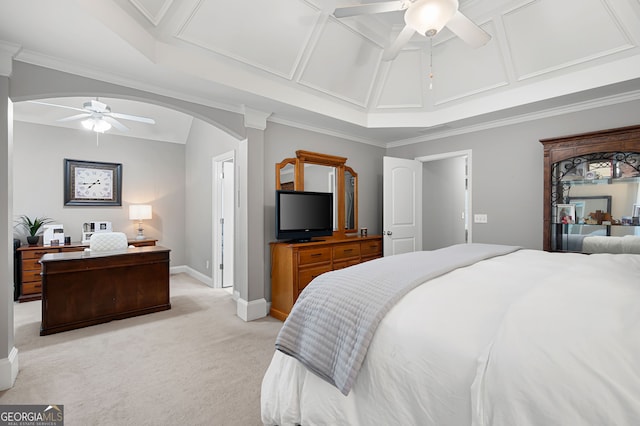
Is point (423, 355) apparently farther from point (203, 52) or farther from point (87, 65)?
point (87, 65)

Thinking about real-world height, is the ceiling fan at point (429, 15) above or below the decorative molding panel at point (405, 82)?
below

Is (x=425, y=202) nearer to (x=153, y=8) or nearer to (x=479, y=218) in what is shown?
(x=479, y=218)

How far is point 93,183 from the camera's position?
5082 mm

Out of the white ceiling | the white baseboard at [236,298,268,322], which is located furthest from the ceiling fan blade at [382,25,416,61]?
the white baseboard at [236,298,268,322]

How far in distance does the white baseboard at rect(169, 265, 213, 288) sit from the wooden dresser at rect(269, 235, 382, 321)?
193 centimetres

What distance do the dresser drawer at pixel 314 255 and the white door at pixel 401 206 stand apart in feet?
3.49

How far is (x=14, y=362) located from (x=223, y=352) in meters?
1.45

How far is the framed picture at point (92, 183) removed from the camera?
16.0 ft

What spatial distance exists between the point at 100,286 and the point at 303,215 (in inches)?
93.3

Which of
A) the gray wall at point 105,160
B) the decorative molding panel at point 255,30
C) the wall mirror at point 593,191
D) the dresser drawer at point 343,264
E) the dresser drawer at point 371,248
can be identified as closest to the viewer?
the decorative molding panel at point 255,30

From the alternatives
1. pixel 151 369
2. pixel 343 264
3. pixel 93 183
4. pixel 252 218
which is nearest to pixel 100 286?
pixel 151 369

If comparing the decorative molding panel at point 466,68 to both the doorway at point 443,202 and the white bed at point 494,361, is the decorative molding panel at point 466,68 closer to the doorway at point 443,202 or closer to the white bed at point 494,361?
the doorway at point 443,202

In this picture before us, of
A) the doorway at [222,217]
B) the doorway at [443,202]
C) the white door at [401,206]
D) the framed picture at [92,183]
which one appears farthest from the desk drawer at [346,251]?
the framed picture at [92,183]

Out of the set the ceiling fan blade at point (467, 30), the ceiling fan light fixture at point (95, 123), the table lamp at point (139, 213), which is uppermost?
the ceiling fan blade at point (467, 30)
